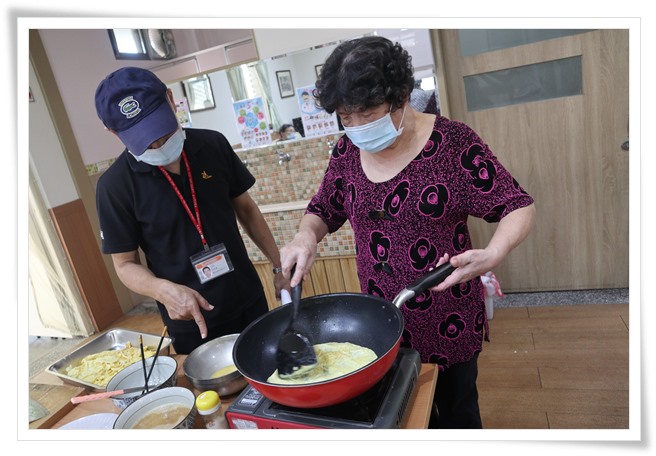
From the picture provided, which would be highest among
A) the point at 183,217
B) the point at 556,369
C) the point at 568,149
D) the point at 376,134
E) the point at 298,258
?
the point at 376,134

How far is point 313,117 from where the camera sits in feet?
8.65

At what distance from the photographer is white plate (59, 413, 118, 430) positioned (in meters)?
1.04

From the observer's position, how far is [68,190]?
11.3 ft

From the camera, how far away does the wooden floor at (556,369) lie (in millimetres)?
1842

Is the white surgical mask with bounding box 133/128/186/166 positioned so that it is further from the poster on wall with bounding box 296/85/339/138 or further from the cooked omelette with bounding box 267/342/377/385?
the poster on wall with bounding box 296/85/339/138

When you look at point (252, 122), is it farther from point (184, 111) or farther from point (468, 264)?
point (468, 264)

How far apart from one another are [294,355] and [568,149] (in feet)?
7.01

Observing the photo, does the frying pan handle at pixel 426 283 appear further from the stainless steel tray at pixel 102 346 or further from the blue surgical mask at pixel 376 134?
the stainless steel tray at pixel 102 346

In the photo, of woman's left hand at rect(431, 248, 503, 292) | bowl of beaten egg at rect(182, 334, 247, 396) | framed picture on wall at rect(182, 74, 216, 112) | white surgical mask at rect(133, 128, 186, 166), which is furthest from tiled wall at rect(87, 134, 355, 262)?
woman's left hand at rect(431, 248, 503, 292)

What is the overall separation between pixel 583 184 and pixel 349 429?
2.26 m

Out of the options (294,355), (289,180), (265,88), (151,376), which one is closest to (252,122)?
(265,88)

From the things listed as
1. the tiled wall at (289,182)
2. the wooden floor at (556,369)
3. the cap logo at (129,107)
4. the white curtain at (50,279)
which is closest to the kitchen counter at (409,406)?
the cap logo at (129,107)
